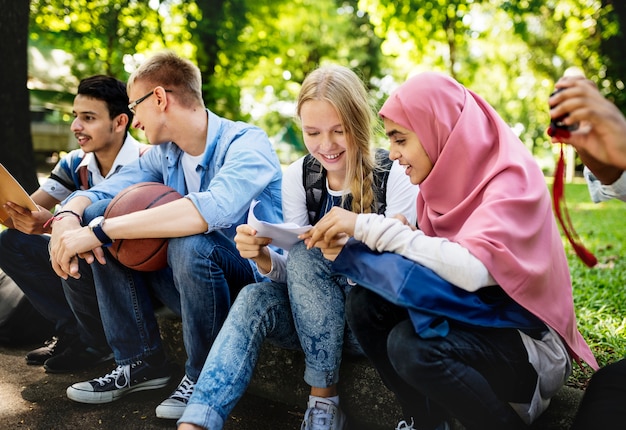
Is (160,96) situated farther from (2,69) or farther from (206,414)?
(2,69)

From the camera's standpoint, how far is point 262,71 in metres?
22.5

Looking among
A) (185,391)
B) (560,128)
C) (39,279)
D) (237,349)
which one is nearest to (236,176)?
(237,349)

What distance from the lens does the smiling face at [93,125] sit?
378 cm

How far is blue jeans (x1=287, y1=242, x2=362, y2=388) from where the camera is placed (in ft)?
8.11

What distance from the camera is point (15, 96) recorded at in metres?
5.60

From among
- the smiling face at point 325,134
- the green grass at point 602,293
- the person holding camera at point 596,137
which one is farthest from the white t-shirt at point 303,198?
the green grass at point 602,293

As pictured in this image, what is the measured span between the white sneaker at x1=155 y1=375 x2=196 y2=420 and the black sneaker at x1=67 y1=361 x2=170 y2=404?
30 cm

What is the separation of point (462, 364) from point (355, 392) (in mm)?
845

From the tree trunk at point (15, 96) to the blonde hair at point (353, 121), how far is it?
3.73 meters

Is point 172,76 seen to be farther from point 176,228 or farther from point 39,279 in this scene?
point 39,279

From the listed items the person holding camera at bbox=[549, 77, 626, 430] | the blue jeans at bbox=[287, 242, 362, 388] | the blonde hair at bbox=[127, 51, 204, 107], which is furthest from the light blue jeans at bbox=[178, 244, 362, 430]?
the blonde hair at bbox=[127, 51, 204, 107]

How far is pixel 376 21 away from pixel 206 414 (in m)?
11.3

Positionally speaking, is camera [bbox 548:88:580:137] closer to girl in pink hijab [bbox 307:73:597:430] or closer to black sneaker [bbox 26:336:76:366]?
girl in pink hijab [bbox 307:73:597:430]

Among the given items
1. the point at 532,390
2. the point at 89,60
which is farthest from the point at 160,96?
the point at 89,60
